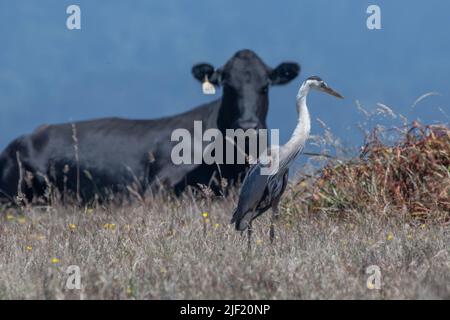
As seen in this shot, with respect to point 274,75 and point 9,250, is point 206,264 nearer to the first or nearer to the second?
point 9,250

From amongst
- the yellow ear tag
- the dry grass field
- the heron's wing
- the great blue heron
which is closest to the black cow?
the yellow ear tag

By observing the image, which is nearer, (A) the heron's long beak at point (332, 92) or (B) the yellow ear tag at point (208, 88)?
(A) the heron's long beak at point (332, 92)

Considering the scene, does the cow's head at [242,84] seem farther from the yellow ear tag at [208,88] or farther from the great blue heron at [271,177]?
the great blue heron at [271,177]

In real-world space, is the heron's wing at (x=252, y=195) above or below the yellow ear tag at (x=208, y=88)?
below

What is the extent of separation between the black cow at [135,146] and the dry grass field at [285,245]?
171 centimetres

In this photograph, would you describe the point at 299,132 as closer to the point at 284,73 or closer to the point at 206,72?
the point at 206,72

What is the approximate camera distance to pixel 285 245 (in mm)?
7680

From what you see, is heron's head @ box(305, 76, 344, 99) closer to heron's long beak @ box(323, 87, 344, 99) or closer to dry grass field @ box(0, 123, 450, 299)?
heron's long beak @ box(323, 87, 344, 99)

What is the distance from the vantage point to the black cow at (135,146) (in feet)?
44.0

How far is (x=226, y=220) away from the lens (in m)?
9.60

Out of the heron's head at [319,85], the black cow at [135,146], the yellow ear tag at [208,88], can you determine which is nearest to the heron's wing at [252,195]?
the heron's head at [319,85]

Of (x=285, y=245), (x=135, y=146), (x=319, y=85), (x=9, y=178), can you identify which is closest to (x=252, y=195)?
(x=285, y=245)
